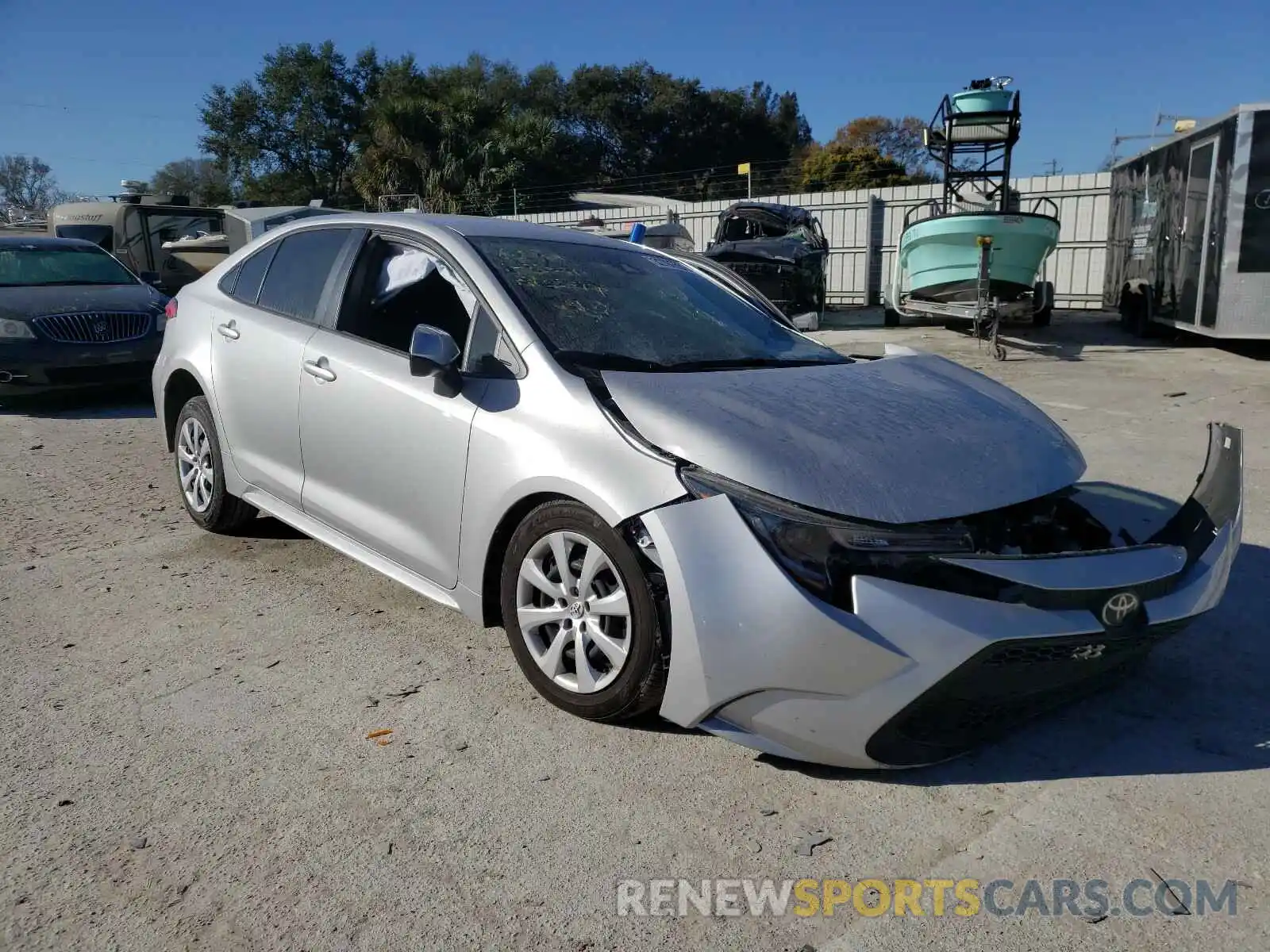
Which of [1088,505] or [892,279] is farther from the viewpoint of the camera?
[892,279]

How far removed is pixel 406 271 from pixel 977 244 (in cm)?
990

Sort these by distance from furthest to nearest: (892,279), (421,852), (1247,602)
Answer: (892,279), (1247,602), (421,852)

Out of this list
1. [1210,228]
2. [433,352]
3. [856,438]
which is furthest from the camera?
[1210,228]

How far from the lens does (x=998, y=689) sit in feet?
8.45

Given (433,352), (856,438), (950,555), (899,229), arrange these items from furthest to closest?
(899,229) < (433,352) < (856,438) < (950,555)

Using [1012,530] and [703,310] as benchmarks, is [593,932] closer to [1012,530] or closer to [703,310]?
[1012,530]

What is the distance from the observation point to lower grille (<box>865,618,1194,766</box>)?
2.50 metres

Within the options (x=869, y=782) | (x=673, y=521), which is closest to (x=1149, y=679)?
(x=869, y=782)

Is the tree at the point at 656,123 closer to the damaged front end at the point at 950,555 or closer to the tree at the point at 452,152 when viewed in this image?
the tree at the point at 452,152

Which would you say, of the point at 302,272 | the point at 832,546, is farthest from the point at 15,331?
the point at 832,546

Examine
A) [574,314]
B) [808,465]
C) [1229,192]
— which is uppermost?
[1229,192]

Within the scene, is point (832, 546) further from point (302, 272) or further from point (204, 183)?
point (204, 183)

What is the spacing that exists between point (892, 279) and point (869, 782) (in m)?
12.1

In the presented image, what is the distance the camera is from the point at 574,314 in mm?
3506
